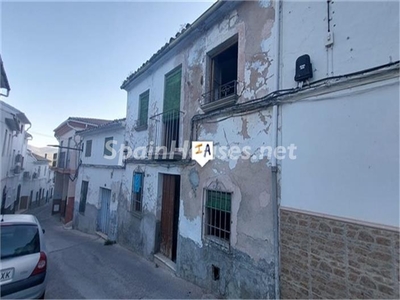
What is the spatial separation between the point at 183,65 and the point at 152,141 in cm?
273

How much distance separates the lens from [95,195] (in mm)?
11812

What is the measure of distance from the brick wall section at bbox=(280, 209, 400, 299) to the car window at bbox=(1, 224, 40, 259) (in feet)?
14.9

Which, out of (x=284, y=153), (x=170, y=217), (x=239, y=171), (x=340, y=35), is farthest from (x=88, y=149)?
(x=340, y=35)

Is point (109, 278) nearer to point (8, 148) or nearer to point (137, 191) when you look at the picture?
point (137, 191)

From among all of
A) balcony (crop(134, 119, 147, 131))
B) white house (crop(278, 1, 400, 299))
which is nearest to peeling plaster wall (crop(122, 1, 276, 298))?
white house (crop(278, 1, 400, 299))

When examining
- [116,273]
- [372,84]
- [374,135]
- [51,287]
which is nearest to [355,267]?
[374,135]

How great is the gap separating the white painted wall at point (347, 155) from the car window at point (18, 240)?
466 centimetres

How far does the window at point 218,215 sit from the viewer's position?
4.67 meters

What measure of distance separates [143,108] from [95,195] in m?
6.25

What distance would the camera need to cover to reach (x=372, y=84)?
2.66m

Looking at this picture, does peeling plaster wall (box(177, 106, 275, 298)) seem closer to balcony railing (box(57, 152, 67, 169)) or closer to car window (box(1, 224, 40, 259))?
car window (box(1, 224, 40, 259))

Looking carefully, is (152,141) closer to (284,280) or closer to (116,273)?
(116,273)

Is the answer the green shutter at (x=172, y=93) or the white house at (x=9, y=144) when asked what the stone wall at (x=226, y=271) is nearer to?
the green shutter at (x=172, y=93)

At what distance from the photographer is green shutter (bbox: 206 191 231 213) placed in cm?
465
